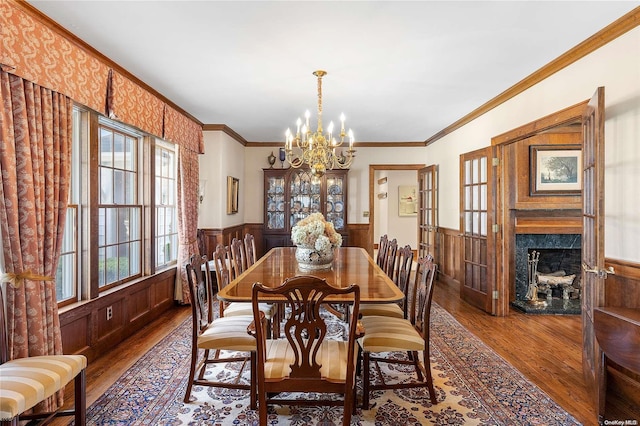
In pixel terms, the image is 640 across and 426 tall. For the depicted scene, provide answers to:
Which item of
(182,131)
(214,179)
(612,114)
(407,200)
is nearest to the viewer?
(612,114)

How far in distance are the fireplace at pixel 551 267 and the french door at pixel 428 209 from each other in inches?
65.6

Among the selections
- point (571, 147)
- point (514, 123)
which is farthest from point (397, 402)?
point (571, 147)

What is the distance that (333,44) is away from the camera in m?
2.89

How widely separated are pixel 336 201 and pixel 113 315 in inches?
174

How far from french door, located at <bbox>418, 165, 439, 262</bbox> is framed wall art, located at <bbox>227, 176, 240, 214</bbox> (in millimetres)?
3447

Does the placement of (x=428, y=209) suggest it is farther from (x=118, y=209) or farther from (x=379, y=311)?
(x=118, y=209)

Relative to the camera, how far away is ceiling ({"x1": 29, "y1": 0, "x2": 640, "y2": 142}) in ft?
7.85

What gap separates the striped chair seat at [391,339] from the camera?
2355mm

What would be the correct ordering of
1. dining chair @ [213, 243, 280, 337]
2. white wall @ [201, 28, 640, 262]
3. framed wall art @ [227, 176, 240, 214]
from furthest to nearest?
framed wall art @ [227, 176, 240, 214], dining chair @ [213, 243, 280, 337], white wall @ [201, 28, 640, 262]

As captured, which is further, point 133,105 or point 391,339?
point 133,105

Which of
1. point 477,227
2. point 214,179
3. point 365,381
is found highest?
point 214,179

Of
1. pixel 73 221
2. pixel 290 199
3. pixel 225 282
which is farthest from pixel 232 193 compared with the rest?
pixel 225 282

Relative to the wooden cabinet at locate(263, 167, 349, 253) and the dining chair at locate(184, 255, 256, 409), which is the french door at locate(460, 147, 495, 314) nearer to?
the wooden cabinet at locate(263, 167, 349, 253)

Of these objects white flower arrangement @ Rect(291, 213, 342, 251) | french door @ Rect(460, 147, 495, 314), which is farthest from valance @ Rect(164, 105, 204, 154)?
french door @ Rect(460, 147, 495, 314)
